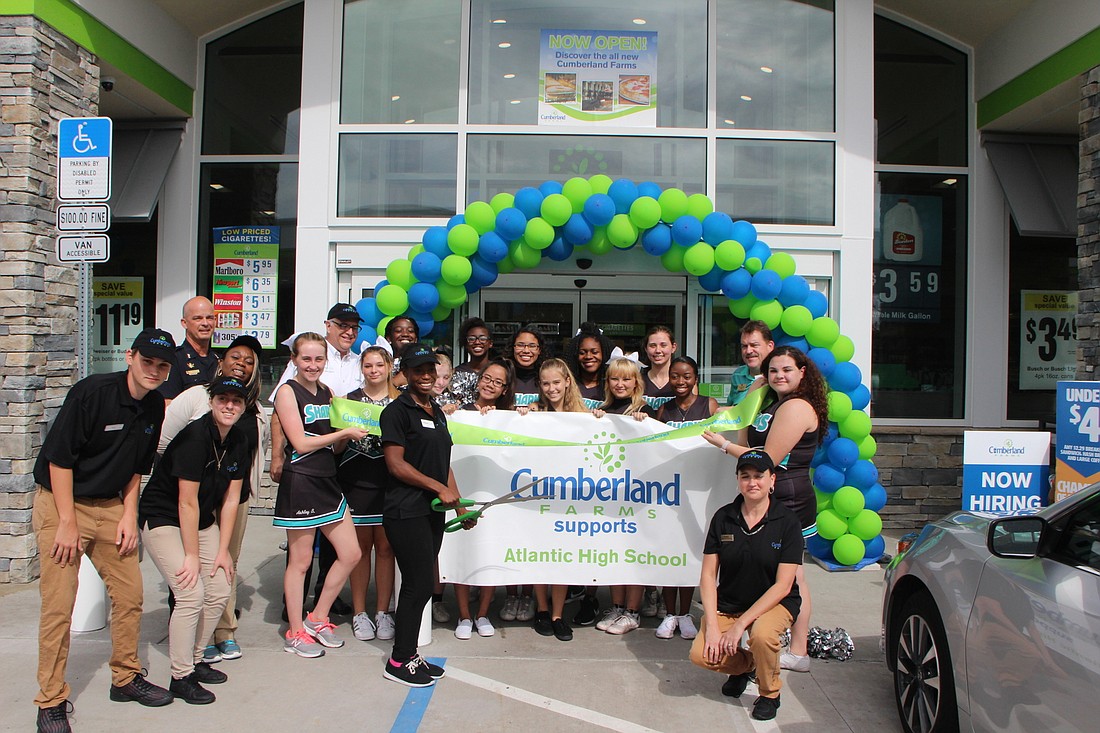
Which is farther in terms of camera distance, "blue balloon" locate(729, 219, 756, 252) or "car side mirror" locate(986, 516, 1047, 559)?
"blue balloon" locate(729, 219, 756, 252)

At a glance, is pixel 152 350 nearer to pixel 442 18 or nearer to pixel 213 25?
pixel 442 18

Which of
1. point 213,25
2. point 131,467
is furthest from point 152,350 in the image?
point 213,25

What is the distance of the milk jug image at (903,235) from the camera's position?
9.40 meters

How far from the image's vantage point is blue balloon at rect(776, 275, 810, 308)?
662 centimetres

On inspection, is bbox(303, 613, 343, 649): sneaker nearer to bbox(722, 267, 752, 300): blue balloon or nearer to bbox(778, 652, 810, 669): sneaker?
bbox(778, 652, 810, 669): sneaker

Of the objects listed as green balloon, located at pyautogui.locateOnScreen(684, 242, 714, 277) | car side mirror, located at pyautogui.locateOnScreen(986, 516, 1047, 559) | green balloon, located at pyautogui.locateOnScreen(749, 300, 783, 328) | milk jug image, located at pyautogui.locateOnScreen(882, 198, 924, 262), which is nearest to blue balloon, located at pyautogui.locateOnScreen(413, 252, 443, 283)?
green balloon, located at pyautogui.locateOnScreen(684, 242, 714, 277)

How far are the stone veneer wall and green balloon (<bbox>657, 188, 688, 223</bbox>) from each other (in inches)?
190

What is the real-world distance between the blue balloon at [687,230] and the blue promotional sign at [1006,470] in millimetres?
2440

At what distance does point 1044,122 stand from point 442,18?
20.9 feet

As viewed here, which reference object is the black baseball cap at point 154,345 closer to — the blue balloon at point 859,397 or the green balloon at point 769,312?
the green balloon at point 769,312

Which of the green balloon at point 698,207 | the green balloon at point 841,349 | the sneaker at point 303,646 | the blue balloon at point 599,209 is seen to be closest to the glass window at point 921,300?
the green balloon at point 841,349

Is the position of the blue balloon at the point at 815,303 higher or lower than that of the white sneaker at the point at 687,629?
higher

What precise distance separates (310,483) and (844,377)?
4237 millimetres

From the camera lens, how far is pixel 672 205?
6.52 meters
